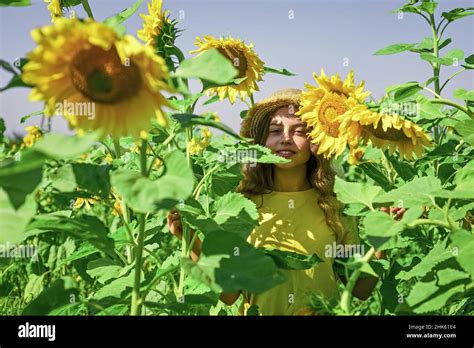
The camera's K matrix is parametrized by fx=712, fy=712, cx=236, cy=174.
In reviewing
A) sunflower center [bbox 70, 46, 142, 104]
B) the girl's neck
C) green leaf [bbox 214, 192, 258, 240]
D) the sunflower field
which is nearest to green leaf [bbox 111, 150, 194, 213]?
the sunflower field

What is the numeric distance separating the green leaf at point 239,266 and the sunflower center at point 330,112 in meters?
0.60

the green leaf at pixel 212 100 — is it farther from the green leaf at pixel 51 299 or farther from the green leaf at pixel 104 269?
the green leaf at pixel 51 299

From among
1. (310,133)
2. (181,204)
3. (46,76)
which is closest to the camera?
(46,76)

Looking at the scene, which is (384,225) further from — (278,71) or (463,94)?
(278,71)

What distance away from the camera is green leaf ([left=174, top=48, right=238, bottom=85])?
90 centimetres

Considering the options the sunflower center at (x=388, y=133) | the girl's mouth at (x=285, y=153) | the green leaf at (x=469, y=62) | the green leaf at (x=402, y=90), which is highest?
the green leaf at (x=469, y=62)

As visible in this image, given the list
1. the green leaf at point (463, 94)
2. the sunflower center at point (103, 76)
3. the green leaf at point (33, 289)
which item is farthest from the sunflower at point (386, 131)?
the green leaf at point (33, 289)

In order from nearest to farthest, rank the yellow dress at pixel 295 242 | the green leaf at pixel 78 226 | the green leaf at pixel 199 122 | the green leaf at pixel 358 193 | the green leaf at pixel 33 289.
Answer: the green leaf at pixel 199 122
the green leaf at pixel 78 226
the green leaf at pixel 358 193
the yellow dress at pixel 295 242
the green leaf at pixel 33 289

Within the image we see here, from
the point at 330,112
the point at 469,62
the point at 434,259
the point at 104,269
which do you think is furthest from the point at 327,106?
the point at 104,269

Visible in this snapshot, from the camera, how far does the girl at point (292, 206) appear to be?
162 centimetres

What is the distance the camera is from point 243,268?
3.20ft
